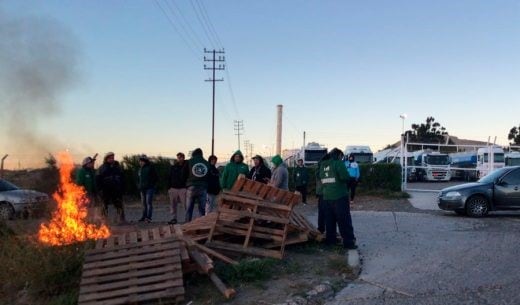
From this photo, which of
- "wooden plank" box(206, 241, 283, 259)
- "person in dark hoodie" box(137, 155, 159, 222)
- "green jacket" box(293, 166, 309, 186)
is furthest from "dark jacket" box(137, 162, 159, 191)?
"green jacket" box(293, 166, 309, 186)

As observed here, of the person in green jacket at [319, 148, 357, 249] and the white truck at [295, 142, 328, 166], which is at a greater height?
the white truck at [295, 142, 328, 166]

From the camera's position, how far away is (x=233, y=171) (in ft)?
37.2

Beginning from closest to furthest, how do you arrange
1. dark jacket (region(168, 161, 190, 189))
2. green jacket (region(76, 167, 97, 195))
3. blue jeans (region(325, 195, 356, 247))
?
1. blue jeans (region(325, 195, 356, 247))
2. green jacket (region(76, 167, 97, 195))
3. dark jacket (region(168, 161, 190, 189))

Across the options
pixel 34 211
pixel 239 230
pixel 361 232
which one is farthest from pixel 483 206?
pixel 34 211

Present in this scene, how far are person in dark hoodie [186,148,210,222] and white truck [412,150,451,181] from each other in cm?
2345

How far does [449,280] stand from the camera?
6797 mm

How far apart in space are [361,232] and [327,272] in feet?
13.0

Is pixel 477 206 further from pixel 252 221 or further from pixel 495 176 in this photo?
pixel 252 221

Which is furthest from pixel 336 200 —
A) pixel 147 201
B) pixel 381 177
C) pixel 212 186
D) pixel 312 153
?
pixel 312 153

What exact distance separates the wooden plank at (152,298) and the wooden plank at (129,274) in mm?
316

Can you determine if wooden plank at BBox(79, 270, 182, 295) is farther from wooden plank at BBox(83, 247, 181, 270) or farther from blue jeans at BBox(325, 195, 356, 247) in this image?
blue jeans at BBox(325, 195, 356, 247)

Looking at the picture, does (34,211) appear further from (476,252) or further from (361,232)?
(476,252)

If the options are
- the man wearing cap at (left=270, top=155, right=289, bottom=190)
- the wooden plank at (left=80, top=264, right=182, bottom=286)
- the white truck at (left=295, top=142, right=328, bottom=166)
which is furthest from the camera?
the white truck at (left=295, top=142, right=328, bottom=166)

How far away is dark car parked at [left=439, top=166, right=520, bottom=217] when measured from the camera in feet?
46.2
